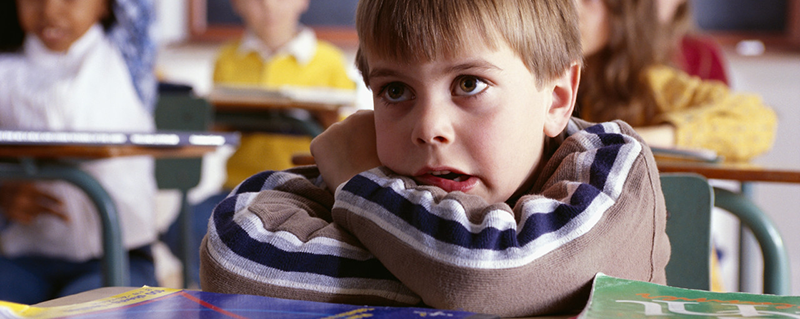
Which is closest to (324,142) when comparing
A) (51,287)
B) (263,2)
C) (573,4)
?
(573,4)

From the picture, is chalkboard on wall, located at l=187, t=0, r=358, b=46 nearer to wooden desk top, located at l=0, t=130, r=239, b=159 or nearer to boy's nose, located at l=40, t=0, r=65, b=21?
boy's nose, located at l=40, t=0, r=65, b=21

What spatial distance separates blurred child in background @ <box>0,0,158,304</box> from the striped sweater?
1279 mm

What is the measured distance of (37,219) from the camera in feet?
5.70

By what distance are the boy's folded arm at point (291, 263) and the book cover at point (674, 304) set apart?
148 mm

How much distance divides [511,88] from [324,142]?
0.20 m

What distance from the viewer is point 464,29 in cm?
56

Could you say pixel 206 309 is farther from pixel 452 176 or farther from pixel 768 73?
pixel 768 73

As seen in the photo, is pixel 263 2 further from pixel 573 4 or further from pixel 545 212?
pixel 545 212

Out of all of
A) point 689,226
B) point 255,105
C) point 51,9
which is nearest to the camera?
point 689,226

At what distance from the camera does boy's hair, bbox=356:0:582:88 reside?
21.9 inches

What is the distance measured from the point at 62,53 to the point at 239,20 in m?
2.07

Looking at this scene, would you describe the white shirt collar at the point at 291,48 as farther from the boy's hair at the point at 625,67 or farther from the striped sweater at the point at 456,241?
the striped sweater at the point at 456,241

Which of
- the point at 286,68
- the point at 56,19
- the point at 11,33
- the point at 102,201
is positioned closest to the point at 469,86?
the point at 102,201

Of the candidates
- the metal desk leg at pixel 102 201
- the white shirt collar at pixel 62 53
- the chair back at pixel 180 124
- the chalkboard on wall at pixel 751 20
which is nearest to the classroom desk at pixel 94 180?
the metal desk leg at pixel 102 201
